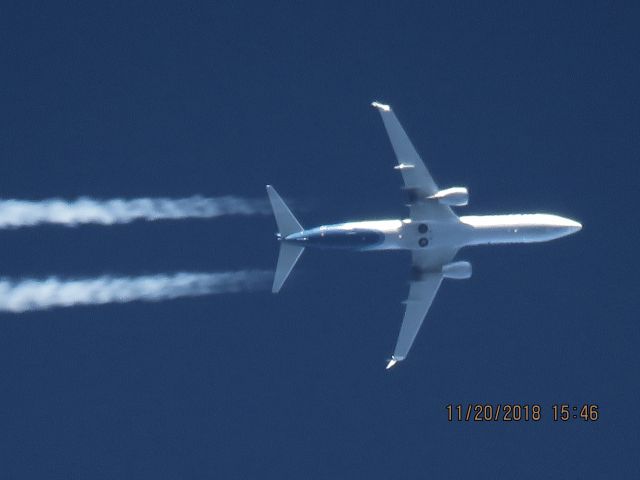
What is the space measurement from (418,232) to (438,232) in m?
1.11

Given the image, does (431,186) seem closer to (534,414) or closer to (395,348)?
(395,348)

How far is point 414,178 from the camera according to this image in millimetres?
73000

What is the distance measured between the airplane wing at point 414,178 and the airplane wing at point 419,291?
2.32 metres

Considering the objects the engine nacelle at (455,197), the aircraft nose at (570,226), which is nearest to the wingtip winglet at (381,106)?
the engine nacelle at (455,197)

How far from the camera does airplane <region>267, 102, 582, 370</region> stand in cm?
7112

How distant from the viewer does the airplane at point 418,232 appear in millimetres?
71125

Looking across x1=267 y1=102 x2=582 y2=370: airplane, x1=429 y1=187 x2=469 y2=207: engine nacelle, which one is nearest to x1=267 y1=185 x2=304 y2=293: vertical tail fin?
x1=267 y1=102 x2=582 y2=370: airplane

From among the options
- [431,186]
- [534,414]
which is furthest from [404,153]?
[534,414]

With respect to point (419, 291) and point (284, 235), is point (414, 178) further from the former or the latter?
point (284, 235)

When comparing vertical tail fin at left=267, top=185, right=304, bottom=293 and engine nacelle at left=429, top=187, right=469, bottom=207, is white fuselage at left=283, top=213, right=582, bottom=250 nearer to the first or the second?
vertical tail fin at left=267, top=185, right=304, bottom=293

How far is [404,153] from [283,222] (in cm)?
717

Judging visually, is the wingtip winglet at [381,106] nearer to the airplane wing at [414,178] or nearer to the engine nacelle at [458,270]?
the airplane wing at [414,178]

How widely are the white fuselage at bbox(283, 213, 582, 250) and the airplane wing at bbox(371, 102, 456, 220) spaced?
0.62m

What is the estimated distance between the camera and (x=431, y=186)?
73.2 m
